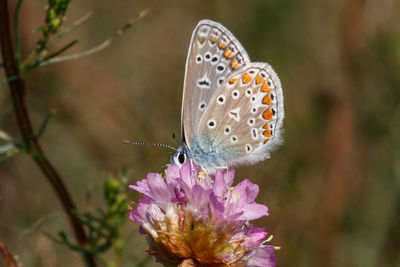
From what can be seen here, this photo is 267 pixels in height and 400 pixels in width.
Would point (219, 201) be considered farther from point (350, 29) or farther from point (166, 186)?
point (350, 29)

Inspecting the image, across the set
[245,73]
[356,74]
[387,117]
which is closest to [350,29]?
[356,74]

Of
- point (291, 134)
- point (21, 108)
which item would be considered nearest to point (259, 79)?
point (21, 108)

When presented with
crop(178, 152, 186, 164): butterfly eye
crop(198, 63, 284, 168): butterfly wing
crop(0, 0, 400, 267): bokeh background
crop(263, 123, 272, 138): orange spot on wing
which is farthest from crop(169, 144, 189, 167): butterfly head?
crop(0, 0, 400, 267): bokeh background

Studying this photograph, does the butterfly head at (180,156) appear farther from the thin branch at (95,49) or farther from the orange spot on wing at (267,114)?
the thin branch at (95,49)

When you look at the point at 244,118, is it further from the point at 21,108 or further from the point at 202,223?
the point at 21,108

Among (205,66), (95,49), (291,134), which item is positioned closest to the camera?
(95,49)
